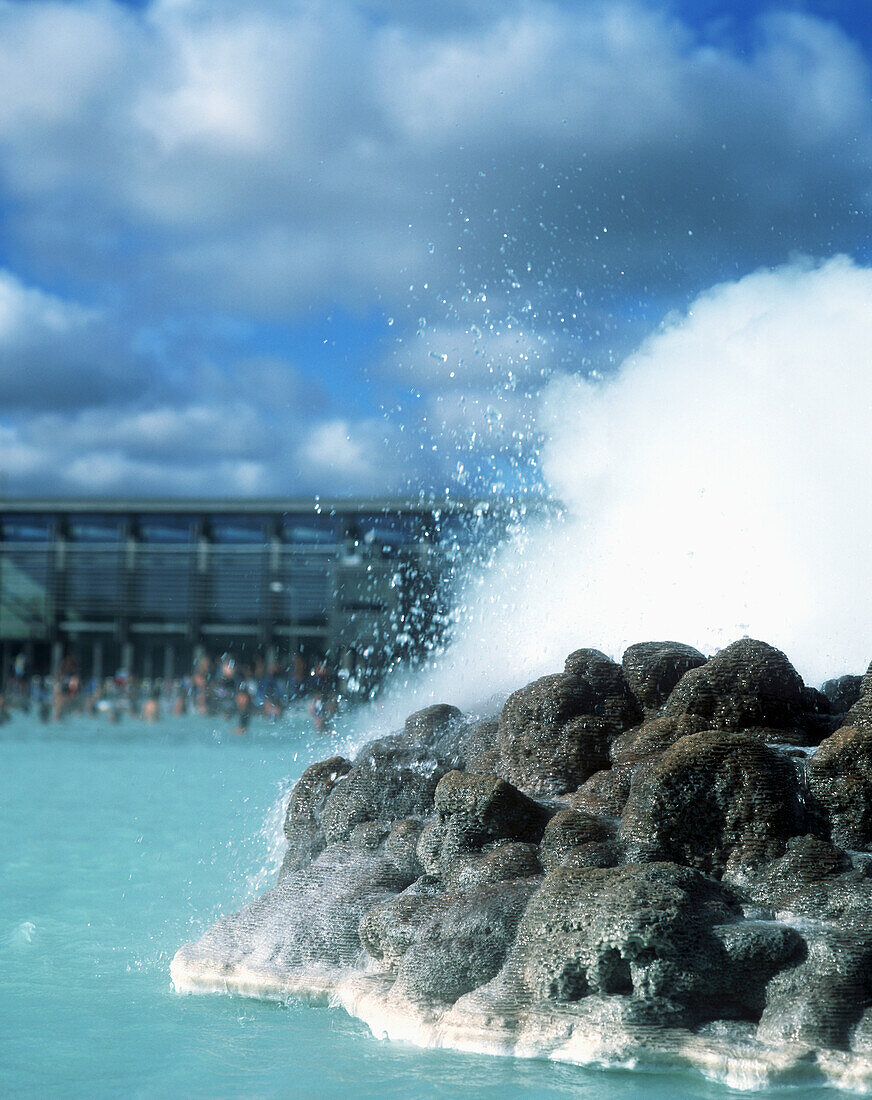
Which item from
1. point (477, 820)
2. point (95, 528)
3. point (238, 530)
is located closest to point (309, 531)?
point (238, 530)

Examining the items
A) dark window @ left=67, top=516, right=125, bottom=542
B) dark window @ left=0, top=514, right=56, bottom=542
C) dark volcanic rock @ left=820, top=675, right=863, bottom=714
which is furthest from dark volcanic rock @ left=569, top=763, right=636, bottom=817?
dark window @ left=0, top=514, right=56, bottom=542

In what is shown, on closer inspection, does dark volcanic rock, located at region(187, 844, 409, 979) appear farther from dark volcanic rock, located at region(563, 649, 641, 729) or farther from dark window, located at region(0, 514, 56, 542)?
dark window, located at region(0, 514, 56, 542)

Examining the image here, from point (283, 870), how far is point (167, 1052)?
2.28 meters

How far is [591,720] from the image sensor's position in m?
7.55

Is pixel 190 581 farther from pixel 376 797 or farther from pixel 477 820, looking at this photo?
pixel 477 820

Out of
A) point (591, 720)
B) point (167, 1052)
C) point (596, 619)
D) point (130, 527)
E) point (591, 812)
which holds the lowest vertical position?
point (167, 1052)

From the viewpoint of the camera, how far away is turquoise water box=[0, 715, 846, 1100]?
17.1ft

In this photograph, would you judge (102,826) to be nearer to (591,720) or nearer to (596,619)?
(596,619)

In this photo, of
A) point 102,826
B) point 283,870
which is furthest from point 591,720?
point 102,826

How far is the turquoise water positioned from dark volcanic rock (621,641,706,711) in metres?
2.73

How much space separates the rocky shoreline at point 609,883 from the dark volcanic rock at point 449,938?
0.01m

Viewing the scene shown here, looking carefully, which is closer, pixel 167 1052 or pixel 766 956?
pixel 766 956

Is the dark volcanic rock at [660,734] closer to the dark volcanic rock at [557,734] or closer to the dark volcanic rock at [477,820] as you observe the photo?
the dark volcanic rock at [557,734]

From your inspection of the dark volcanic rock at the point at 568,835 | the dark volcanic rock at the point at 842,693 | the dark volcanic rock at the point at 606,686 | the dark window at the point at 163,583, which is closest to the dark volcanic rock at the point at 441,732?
the dark volcanic rock at the point at 606,686
